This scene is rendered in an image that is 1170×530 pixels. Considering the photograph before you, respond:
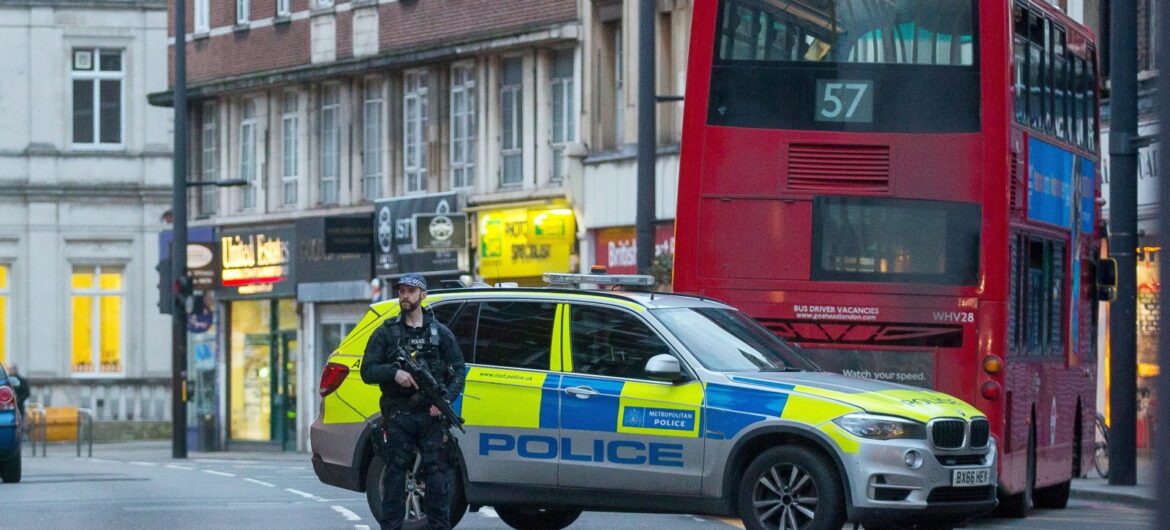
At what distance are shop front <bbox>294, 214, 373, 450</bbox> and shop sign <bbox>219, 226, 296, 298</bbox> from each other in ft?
1.82

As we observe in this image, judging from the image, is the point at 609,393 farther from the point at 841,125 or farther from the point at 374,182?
the point at 374,182

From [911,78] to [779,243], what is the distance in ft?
4.91

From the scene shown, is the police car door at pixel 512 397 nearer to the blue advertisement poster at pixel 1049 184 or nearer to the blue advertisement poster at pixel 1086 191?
the blue advertisement poster at pixel 1049 184

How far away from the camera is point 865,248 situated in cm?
1544

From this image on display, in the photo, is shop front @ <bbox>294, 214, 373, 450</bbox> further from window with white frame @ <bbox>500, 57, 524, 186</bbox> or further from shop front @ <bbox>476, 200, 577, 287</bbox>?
shop front @ <bbox>476, 200, 577, 287</bbox>

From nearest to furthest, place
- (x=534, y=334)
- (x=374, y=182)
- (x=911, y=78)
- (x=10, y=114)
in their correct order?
(x=534, y=334) < (x=911, y=78) < (x=374, y=182) < (x=10, y=114)

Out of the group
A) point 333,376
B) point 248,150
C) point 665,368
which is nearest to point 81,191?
point 248,150

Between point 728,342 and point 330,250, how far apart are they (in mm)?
25997

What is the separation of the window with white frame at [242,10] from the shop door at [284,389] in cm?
630

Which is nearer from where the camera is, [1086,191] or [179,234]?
[1086,191]

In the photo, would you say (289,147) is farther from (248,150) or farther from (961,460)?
(961,460)

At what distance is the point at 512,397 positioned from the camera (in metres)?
13.3

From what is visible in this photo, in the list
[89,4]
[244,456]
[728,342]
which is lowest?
[244,456]

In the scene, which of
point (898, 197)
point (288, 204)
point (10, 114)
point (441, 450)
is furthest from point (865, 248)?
point (10, 114)
